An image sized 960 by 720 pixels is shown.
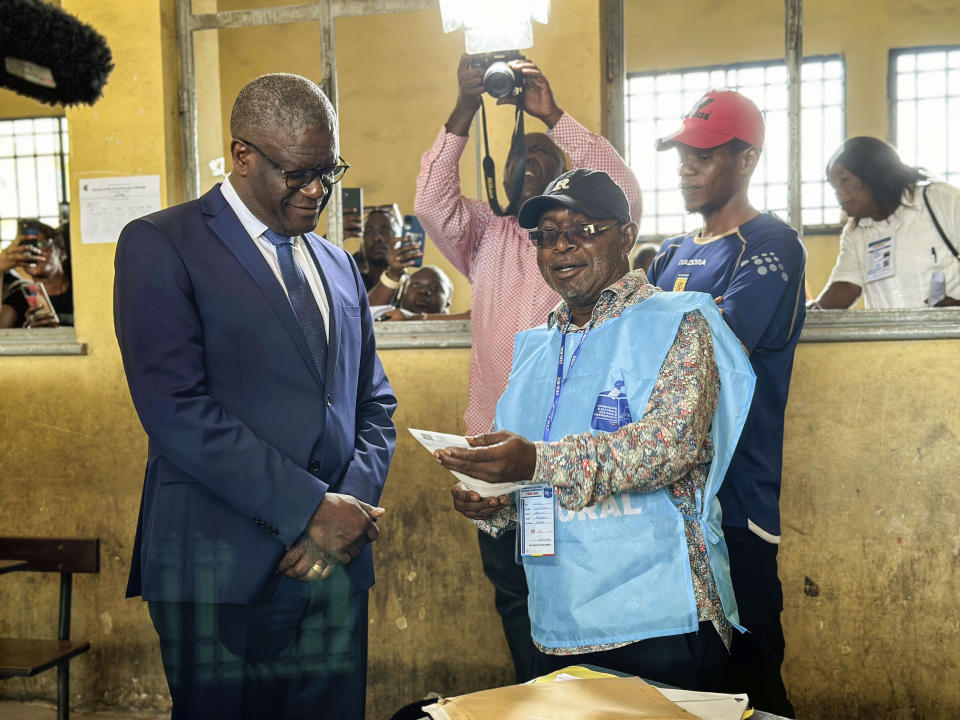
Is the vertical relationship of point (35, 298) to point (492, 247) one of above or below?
below

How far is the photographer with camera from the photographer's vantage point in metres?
2.81

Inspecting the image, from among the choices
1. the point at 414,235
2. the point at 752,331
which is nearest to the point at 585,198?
the point at 752,331

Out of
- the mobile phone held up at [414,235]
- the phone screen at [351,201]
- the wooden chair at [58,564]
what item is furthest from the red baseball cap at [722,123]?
the wooden chair at [58,564]

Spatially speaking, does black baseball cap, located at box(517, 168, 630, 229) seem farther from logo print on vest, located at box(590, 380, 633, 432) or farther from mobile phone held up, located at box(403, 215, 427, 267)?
mobile phone held up, located at box(403, 215, 427, 267)

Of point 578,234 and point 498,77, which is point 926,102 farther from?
point 578,234

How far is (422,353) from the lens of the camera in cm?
341

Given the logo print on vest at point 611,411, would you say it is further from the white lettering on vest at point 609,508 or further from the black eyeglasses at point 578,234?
the black eyeglasses at point 578,234

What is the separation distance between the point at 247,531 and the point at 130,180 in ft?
7.02

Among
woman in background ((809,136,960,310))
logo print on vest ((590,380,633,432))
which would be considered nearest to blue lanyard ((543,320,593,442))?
logo print on vest ((590,380,633,432))

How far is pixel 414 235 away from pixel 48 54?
4.24 m

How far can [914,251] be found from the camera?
10.8 feet

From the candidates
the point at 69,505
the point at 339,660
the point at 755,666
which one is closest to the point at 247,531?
the point at 339,660

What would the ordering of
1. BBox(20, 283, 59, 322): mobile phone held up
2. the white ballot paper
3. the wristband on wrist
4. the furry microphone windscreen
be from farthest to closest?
1. the wristband on wrist
2. BBox(20, 283, 59, 322): mobile phone held up
3. the white ballot paper
4. the furry microphone windscreen

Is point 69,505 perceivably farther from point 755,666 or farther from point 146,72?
point 755,666
